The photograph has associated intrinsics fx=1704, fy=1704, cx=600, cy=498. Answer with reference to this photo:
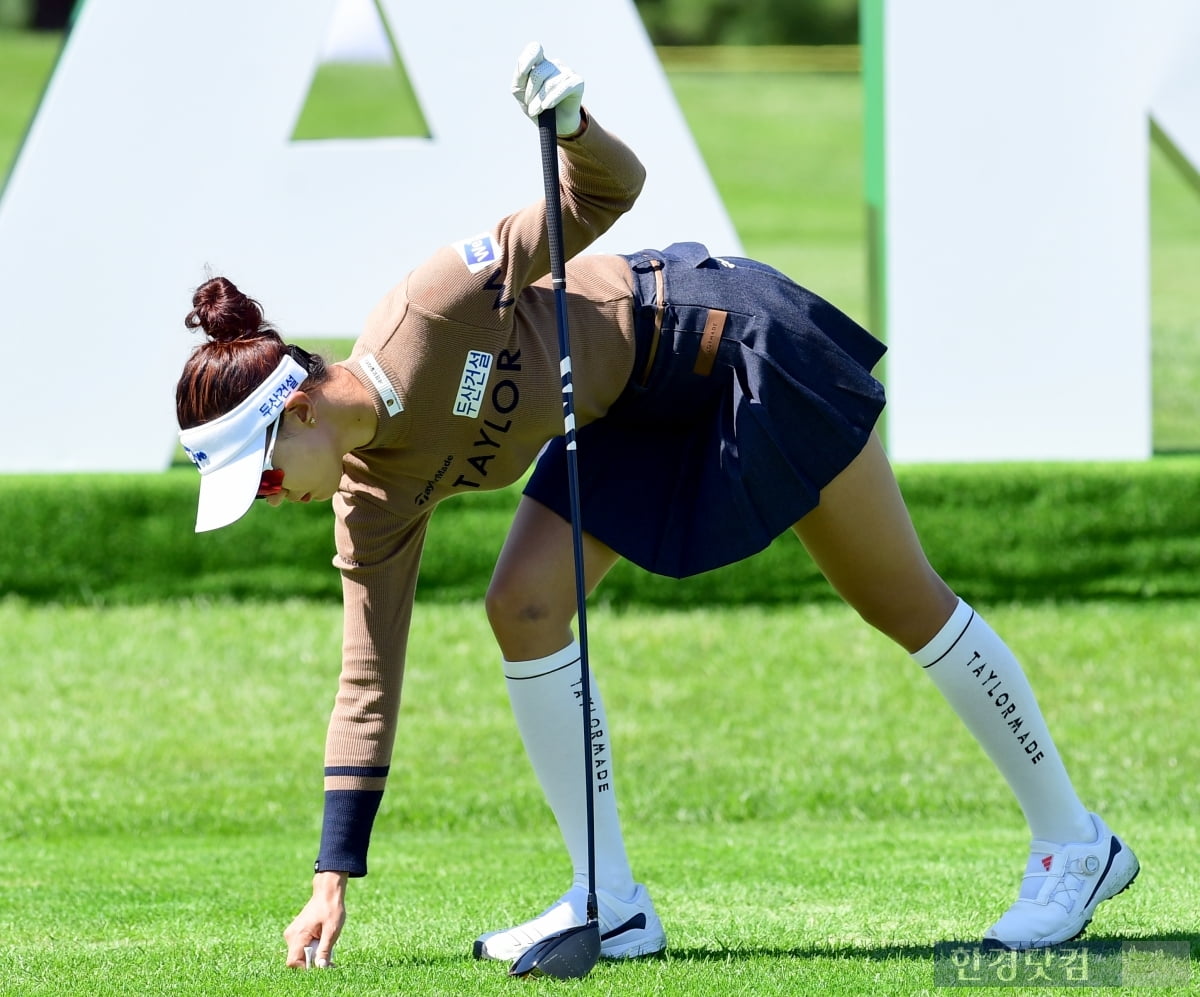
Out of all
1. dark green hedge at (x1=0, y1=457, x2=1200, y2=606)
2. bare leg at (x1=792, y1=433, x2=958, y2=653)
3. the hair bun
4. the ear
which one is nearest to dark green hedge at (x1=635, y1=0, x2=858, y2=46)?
dark green hedge at (x1=0, y1=457, x2=1200, y2=606)

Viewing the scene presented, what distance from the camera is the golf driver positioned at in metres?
2.96

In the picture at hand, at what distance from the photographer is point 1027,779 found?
3.34m

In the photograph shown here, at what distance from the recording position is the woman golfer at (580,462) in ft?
9.67

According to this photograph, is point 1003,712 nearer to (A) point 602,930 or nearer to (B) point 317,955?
(A) point 602,930

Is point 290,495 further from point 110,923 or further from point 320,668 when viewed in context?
point 320,668

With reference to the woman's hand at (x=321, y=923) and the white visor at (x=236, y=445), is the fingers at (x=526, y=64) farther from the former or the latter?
the woman's hand at (x=321, y=923)

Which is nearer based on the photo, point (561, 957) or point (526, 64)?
point (526, 64)

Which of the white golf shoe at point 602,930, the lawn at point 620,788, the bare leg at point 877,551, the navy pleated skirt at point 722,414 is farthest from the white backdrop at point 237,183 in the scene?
the white golf shoe at point 602,930

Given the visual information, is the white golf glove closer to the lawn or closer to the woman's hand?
the woman's hand

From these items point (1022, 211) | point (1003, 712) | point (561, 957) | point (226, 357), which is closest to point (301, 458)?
point (226, 357)

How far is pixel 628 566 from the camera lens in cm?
691

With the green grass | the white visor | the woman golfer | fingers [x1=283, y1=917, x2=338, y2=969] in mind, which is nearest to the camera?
the white visor

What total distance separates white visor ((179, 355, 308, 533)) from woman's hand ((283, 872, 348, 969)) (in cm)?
70

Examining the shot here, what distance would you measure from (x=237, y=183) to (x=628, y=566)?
86.9 inches
